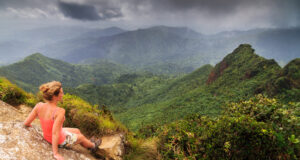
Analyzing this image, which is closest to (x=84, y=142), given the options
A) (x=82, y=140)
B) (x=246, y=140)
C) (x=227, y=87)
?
(x=82, y=140)

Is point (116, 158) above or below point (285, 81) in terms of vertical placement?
below

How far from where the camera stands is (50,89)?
3.71 m

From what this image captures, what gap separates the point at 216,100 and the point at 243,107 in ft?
292

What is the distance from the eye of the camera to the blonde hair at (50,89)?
3661 millimetres

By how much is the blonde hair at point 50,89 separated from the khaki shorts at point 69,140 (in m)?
1.24

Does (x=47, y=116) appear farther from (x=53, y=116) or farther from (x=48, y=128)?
(x=48, y=128)

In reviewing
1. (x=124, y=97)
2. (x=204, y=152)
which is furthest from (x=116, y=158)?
(x=124, y=97)

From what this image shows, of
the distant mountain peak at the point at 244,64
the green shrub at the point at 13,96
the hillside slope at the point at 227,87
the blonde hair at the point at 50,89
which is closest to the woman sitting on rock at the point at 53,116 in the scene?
the blonde hair at the point at 50,89

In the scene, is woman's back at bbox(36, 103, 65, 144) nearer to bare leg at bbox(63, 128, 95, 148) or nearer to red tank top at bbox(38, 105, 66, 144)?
red tank top at bbox(38, 105, 66, 144)

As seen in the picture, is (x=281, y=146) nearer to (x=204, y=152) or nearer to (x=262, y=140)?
(x=262, y=140)

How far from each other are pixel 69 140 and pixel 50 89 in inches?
65.3

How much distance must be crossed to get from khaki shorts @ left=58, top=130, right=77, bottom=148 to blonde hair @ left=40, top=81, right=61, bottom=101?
1.24m

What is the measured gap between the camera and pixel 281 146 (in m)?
3.37

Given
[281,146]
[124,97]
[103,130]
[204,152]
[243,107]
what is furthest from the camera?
[124,97]
